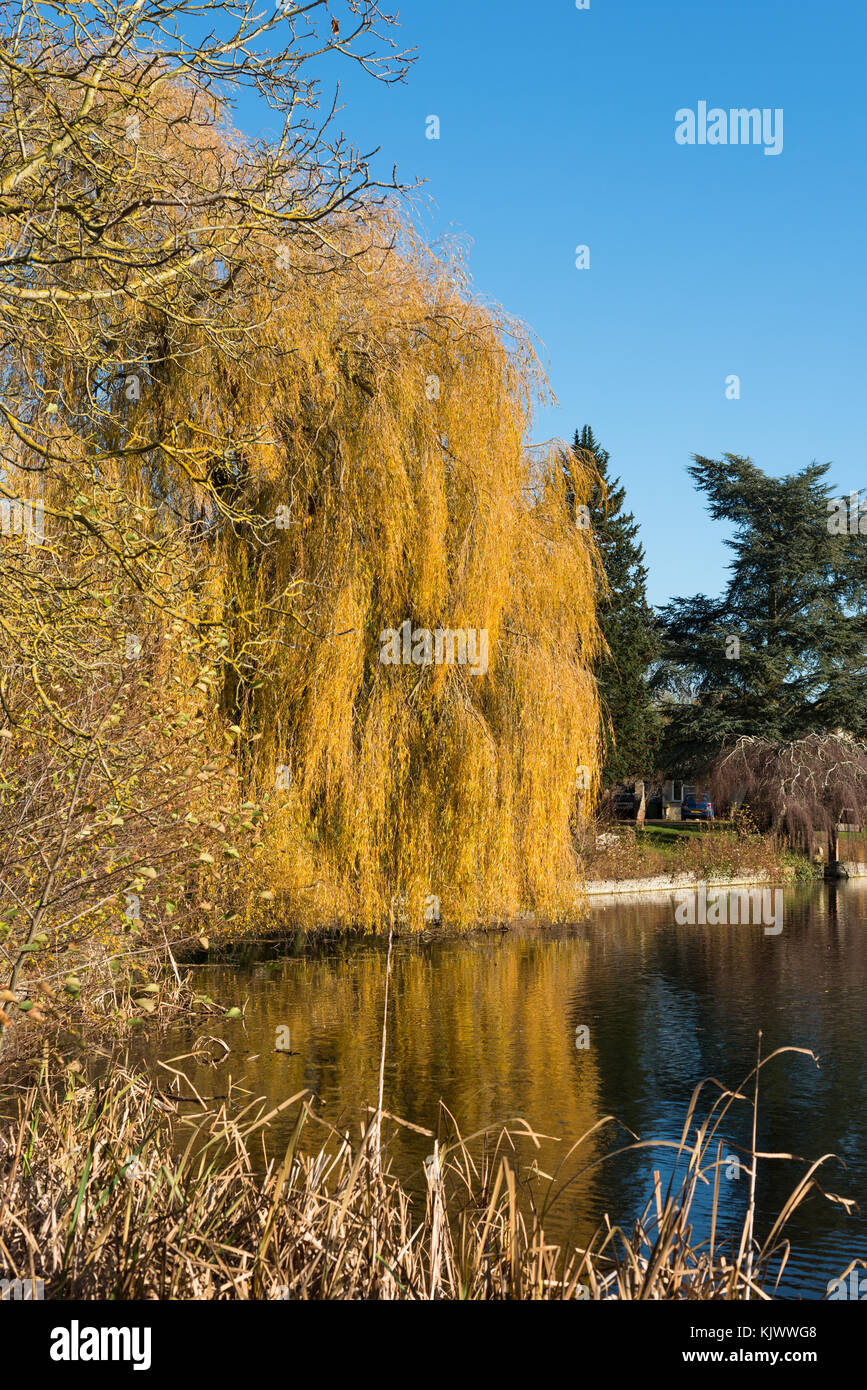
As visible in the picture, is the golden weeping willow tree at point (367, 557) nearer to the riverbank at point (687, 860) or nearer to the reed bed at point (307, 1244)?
the reed bed at point (307, 1244)

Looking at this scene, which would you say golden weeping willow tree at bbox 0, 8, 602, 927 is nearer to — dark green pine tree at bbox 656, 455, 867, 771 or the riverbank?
the riverbank

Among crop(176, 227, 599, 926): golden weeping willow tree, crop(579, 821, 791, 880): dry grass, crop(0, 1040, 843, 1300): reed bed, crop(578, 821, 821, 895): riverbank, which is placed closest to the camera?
crop(0, 1040, 843, 1300): reed bed

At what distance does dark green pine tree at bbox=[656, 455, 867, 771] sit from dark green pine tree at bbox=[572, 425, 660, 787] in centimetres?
135

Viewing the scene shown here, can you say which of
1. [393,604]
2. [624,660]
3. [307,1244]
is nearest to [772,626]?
[624,660]

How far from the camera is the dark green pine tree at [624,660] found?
3300cm

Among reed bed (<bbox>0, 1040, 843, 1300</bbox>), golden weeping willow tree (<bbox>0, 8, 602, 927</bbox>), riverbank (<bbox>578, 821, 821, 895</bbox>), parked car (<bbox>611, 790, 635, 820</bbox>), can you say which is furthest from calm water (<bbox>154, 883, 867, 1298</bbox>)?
parked car (<bbox>611, 790, 635, 820</bbox>)

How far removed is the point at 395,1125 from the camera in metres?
8.20

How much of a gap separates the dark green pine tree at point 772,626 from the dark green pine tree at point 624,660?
4.42ft

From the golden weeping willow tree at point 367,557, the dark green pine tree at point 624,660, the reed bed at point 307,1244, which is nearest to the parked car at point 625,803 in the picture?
the dark green pine tree at point 624,660

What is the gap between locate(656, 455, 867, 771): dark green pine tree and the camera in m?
34.4

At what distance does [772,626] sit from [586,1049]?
26620mm

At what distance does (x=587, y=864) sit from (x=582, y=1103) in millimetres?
16850

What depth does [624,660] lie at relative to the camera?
3362 cm
